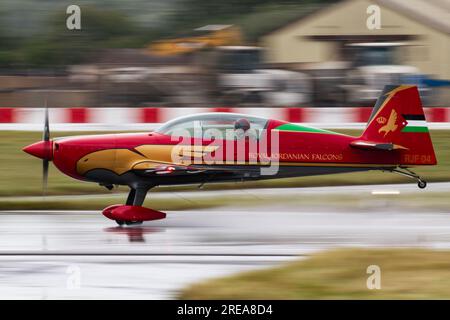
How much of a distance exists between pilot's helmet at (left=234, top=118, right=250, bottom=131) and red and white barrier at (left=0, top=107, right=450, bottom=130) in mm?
9231

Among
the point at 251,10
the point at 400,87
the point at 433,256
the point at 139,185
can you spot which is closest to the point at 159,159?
the point at 139,185

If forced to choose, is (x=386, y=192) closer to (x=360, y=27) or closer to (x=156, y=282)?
(x=156, y=282)

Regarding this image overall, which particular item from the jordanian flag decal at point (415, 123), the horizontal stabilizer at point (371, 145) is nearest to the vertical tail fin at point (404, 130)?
the jordanian flag decal at point (415, 123)

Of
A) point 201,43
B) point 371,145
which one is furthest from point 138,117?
point 201,43

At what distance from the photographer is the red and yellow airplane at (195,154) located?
43.4 ft

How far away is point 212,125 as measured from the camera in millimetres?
13250

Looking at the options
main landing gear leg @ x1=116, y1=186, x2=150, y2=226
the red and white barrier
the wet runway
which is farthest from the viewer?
the red and white barrier

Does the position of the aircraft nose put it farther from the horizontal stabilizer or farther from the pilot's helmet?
the horizontal stabilizer

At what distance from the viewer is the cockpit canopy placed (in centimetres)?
1323

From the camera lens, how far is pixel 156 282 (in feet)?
30.6

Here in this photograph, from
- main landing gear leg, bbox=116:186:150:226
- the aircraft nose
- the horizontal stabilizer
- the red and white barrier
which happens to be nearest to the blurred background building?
the red and white barrier

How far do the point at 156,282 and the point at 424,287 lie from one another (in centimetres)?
270

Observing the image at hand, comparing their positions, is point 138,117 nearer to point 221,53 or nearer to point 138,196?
point 138,196

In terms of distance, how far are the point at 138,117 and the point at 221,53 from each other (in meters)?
11.5
